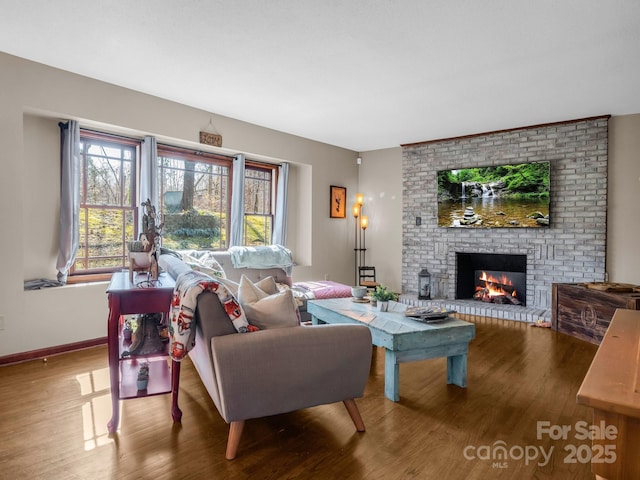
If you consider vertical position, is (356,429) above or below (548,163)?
below

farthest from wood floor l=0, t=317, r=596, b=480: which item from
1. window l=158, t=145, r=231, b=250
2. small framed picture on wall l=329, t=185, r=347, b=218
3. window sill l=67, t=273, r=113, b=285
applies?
small framed picture on wall l=329, t=185, r=347, b=218

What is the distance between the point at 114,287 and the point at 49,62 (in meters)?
2.52

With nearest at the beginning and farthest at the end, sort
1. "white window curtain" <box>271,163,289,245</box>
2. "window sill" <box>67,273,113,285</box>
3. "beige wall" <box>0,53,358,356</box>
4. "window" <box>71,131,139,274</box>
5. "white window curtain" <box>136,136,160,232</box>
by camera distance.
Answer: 1. "beige wall" <box>0,53,358,356</box>
2. "window sill" <box>67,273,113,285</box>
3. "window" <box>71,131,139,274</box>
4. "white window curtain" <box>136,136,160,232</box>
5. "white window curtain" <box>271,163,289,245</box>

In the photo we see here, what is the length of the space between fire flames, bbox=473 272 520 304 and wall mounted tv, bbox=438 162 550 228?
87cm

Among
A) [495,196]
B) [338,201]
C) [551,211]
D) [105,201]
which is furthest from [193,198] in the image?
[551,211]

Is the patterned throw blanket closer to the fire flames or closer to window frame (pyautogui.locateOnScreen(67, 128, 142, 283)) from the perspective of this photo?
window frame (pyautogui.locateOnScreen(67, 128, 142, 283))

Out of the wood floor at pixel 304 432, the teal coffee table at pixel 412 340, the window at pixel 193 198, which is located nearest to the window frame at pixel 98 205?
the window at pixel 193 198

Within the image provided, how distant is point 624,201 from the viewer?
4746mm

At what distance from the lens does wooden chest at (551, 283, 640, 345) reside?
12.9ft

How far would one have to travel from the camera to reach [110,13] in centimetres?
261

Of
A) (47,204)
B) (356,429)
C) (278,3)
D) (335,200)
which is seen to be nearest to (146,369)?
(356,429)

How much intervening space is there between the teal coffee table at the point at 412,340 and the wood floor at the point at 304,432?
139mm

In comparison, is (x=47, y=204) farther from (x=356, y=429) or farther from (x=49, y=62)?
(x=356, y=429)

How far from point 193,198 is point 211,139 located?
2.63 ft
